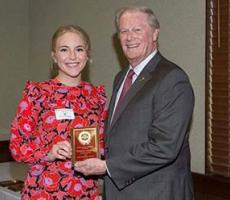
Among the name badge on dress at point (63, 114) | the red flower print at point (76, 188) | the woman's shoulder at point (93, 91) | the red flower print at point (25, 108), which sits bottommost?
the red flower print at point (76, 188)

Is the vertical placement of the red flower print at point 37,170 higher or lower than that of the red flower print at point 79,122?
lower

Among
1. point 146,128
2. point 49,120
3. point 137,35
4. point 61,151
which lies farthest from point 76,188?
point 137,35

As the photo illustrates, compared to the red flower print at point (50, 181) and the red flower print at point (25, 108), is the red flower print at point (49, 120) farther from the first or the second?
the red flower print at point (50, 181)

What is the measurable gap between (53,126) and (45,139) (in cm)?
7

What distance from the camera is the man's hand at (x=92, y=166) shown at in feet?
5.83

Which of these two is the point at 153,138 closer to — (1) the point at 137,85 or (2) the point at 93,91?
(1) the point at 137,85

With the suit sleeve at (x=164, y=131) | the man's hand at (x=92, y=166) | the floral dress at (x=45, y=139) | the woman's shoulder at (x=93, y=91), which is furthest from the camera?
the woman's shoulder at (x=93, y=91)

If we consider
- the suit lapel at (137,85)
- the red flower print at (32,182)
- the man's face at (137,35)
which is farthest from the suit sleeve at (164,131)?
the red flower print at (32,182)

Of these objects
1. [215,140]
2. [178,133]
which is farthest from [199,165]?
[178,133]

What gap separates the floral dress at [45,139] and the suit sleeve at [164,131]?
319 mm

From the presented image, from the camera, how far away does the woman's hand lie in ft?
6.02

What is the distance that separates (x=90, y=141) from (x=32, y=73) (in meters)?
1.93

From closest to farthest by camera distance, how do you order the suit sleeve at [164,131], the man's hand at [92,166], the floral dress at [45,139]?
1. the suit sleeve at [164,131]
2. the man's hand at [92,166]
3. the floral dress at [45,139]

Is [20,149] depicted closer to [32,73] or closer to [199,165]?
[199,165]
